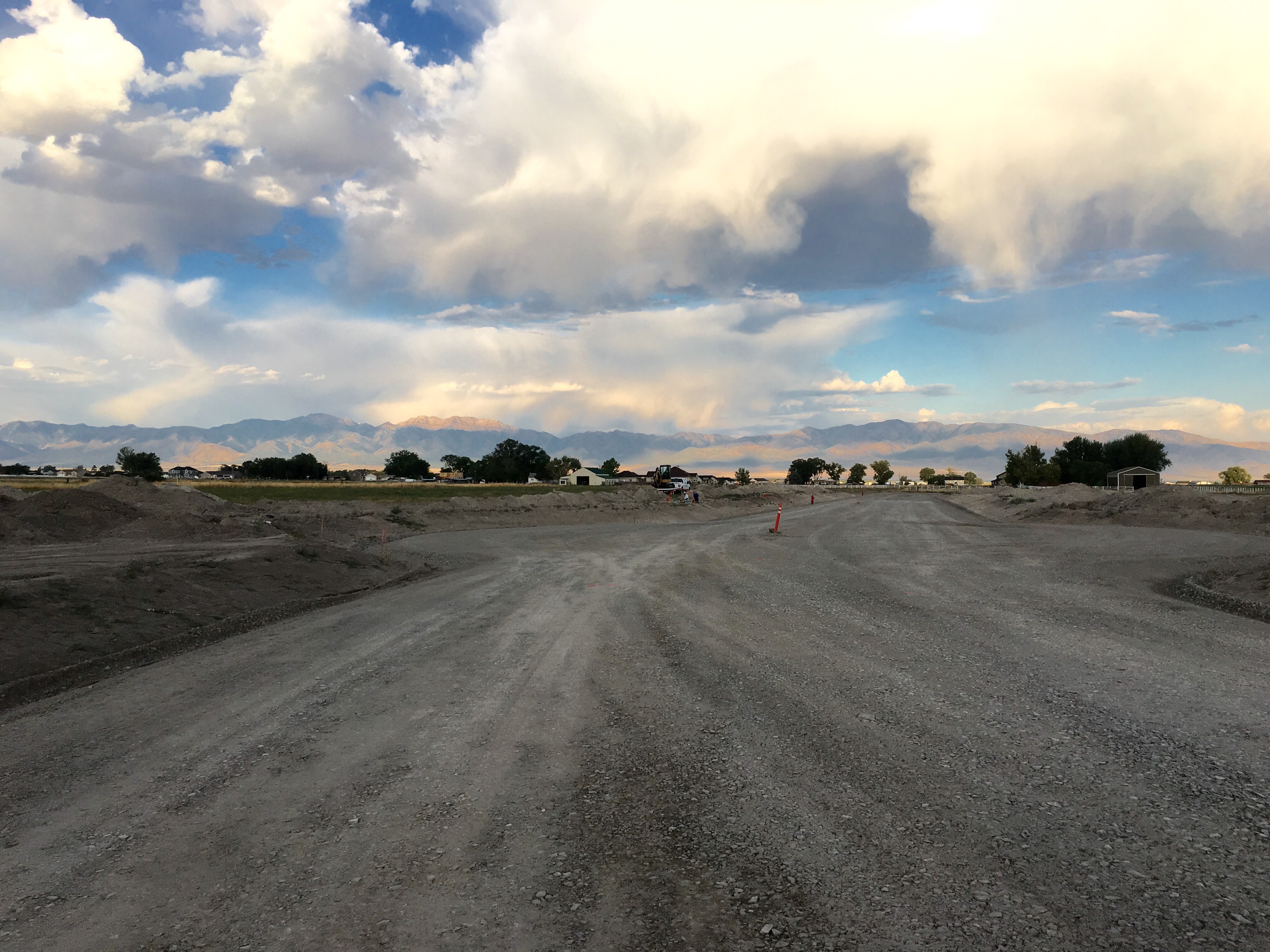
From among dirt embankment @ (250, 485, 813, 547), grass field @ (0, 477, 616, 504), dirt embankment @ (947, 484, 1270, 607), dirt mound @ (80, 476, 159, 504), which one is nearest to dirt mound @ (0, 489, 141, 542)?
dirt mound @ (80, 476, 159, 504)

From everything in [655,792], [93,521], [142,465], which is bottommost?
[655,792]

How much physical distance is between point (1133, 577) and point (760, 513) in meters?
36.5

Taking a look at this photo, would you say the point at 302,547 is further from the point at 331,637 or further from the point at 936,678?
the point at 936,678

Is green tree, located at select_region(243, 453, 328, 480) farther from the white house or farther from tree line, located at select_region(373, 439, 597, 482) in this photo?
the white house

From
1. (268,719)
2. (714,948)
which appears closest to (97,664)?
(268,719)

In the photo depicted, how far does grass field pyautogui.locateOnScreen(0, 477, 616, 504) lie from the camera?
60.3 m

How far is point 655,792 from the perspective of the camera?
5.23 meters

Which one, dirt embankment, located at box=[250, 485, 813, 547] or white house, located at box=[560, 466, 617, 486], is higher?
white house, located at box=[560, 466, 617, 486]

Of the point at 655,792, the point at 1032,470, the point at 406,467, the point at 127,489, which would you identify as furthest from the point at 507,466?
the point at 655,792

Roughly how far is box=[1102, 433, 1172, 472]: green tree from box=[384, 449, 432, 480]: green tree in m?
160

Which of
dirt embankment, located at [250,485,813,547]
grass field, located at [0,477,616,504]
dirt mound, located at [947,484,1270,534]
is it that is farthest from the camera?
grass field, located at [0,477,616,504]

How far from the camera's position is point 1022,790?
17.1 feet

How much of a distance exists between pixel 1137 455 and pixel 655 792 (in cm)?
15171

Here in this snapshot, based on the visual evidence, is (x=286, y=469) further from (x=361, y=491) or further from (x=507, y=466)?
(x=361, y=491)
